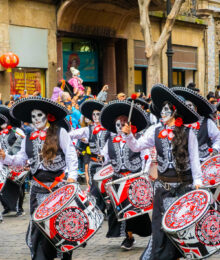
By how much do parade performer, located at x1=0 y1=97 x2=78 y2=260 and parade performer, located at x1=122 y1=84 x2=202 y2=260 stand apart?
0.77 m

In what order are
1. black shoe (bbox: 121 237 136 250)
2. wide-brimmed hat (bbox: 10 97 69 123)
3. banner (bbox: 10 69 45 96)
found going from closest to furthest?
wide-brimmed hat (bbox: 10 97 69 123) → black shoe (bbox: 121 237 136 250) → banner (bbox: 10 69 45 96)

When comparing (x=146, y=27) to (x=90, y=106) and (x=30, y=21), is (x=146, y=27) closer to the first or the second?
(x=30, y=21)

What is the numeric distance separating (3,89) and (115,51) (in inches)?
297

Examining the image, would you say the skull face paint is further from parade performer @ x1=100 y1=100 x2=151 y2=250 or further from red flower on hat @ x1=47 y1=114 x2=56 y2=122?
red flower on hat @ x1=47 y1=114 x2=56 y2=122

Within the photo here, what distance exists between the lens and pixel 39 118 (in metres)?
6.86

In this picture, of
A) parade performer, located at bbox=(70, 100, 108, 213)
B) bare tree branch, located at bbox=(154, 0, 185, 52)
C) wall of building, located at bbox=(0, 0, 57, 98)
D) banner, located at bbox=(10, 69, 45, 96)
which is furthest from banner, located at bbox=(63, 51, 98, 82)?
parade performer, located at bbox=(70, 100, 108, 213)

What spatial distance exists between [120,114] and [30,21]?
12.8 m

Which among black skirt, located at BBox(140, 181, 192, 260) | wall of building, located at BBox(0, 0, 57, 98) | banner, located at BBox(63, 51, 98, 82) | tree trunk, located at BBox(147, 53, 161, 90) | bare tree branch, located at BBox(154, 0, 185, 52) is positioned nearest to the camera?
black skirt, located at BBox(140, 181, 192, 260)

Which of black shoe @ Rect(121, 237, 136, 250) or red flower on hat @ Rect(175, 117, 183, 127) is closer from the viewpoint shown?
red flower on hat @ Rect(175, 117, 183, 127)

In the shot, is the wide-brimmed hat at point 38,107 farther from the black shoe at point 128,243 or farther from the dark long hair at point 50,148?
the black shoe at point 128,243

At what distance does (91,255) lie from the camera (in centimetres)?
767

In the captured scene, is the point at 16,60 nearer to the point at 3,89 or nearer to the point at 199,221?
the point at 3,89

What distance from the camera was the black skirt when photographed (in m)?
6.09


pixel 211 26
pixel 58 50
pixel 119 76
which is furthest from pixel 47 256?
pixel 211 26
